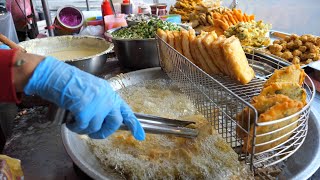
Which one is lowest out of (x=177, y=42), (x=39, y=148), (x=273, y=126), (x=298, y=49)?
(x=39, y=148)

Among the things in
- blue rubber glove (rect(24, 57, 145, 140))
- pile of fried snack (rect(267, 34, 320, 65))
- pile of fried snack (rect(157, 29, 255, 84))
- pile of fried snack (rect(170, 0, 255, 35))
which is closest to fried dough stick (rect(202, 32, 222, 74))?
pile of fried snack (rect(157, 29, 255, 84))

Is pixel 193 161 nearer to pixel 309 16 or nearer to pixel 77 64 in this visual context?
pixel 77 64

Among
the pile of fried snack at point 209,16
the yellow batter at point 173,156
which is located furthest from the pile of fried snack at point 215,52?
the pile of fried snack at point 209,16

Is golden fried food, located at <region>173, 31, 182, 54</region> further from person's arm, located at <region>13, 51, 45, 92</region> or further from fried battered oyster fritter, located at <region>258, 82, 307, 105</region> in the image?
person's arm, located at <region>13, 51, 45, 92</region>

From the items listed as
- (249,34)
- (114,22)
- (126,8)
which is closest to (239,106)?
(249,34)

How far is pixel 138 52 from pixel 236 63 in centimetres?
70

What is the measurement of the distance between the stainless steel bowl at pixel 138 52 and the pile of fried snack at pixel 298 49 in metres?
0.99

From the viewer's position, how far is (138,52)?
1.67m

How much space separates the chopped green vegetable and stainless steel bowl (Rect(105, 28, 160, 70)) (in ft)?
0.38

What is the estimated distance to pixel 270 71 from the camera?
1340 millimetres

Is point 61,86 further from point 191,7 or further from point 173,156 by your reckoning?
point 191,7

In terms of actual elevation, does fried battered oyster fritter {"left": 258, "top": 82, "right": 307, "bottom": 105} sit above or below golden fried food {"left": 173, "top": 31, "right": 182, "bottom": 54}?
below

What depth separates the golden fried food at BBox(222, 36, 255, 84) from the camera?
1184 mm

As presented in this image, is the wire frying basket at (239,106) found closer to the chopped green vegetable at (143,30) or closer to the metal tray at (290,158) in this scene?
the metal tray at (290,158)
